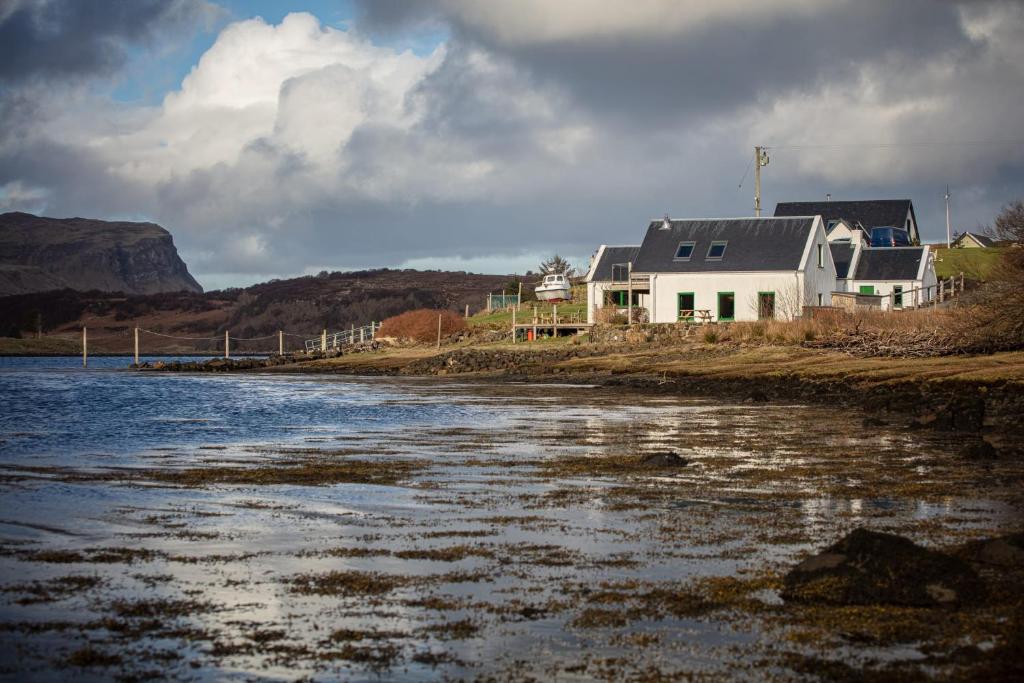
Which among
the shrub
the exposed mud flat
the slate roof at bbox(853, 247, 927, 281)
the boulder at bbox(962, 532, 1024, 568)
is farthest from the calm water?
the slate roof at bbox(853, 247, 927, 281)

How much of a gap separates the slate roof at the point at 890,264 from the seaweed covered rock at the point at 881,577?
215 ft

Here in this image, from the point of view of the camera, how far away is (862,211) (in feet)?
306

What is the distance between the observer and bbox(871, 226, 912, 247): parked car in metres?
88.6

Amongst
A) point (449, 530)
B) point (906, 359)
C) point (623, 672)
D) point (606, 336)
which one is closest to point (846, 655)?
point (623, 672)

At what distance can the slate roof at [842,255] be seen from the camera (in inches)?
2798

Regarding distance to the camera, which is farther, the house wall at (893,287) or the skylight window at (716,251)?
the house wall at (893,287)

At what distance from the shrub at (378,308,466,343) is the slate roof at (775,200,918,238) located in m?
32.4

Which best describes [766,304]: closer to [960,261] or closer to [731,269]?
[731,269]

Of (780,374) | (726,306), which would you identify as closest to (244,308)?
(726,306)

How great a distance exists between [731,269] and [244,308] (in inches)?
4490

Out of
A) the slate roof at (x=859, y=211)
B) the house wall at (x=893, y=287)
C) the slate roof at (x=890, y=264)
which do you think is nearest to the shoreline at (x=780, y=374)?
the house wall at (x=893, y=287)

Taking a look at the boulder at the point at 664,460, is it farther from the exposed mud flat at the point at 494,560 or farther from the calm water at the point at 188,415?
the calm water at the point at 188,415

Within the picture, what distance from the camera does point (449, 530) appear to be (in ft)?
36.9

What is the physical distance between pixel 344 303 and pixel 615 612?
15158cm
